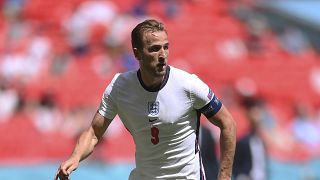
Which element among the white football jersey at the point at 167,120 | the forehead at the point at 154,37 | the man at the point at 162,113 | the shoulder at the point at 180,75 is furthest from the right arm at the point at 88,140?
the forehead at the point at 154,37

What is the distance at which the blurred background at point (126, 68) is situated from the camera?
12.5m

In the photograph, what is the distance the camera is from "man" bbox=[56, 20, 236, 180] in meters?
4.66

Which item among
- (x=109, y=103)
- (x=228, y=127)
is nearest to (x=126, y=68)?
(x=109, y=103)

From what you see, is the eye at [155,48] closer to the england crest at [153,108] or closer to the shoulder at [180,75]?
the shoulder at [180,75]

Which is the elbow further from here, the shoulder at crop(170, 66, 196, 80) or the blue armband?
the shoulder at crop(170, 66, 196, 80)

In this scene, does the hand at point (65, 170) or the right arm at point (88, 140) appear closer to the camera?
the hand at point (65, 170)

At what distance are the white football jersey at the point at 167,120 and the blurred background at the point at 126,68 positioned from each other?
7213mm

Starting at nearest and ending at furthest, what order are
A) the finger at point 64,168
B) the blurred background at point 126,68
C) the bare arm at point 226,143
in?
the finger at point 64,168
the bare arm at point 226,143
the blurred background at point 126,68

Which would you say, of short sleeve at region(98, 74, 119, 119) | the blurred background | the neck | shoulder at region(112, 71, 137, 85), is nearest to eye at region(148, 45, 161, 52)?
the neck

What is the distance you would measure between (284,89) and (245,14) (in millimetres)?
1768

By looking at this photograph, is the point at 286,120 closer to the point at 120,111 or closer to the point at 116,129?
the point at 116,129

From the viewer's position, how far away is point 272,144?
1323 cm

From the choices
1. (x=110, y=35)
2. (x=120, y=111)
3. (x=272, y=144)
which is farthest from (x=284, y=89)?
(x=120, y=111)

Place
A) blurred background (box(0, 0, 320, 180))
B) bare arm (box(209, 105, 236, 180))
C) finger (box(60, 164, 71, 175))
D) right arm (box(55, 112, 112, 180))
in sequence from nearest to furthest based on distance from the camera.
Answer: finger (box(60, 164, 71, 175)) → bare arm (box(209, 105, 236, 180)) → right arm (box(55, 112, 112, 180)) → blurred background (box(0, 0, 320, 180))
